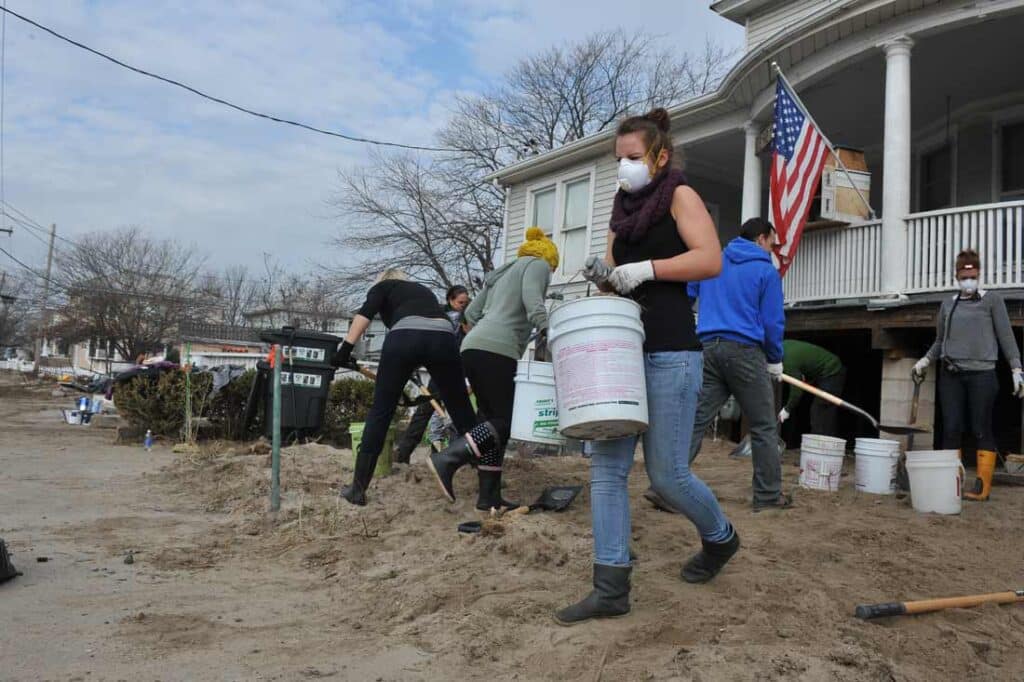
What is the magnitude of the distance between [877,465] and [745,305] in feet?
5.70

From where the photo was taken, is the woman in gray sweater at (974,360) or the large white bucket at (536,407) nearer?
the large white bucket at (536,407)

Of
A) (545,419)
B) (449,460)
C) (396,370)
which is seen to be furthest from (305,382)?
(545,419)

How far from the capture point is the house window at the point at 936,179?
11000mm

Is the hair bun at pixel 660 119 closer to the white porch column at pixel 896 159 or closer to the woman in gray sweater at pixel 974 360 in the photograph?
A: the woman in gray sweater at pixel 974 360

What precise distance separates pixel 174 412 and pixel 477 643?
27.3ft

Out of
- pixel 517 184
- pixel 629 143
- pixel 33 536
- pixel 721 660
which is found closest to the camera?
pixel 721 660

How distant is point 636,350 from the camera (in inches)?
107

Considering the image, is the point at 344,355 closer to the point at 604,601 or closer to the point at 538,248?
the point at 538,248

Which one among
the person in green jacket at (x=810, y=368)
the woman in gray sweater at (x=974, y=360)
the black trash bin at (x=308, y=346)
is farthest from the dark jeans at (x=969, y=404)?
the black trash bin at (x=308, y=346)

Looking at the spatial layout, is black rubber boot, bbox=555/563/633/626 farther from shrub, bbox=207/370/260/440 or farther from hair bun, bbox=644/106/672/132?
shrub, bbox=207/370/260/440

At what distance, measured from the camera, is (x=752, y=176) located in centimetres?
1100

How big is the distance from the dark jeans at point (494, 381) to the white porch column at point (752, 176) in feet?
24.4

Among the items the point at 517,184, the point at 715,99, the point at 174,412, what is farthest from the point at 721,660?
the point at 517,184

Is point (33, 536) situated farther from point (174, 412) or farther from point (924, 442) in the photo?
point (924, 442)
